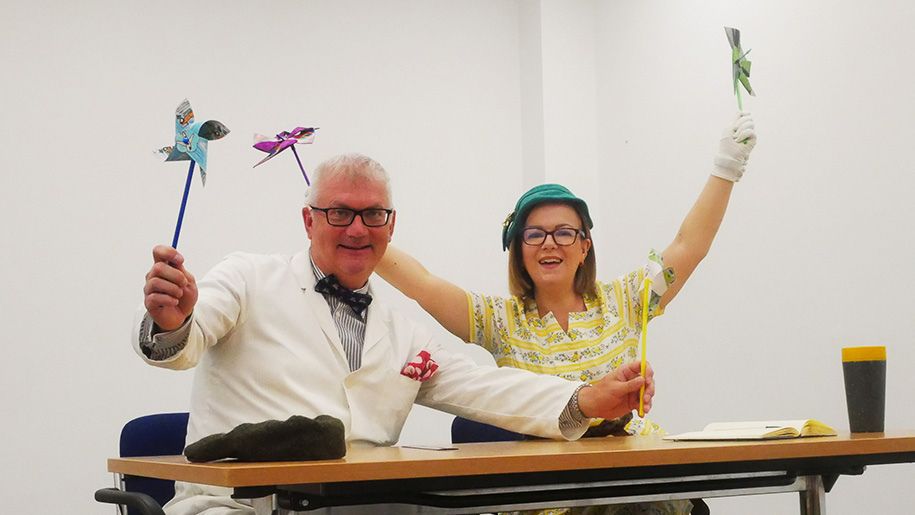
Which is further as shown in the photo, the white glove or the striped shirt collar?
the white glove

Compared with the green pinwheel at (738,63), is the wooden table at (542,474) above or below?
below

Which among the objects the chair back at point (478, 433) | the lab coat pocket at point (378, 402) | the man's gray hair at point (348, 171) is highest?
the man's gray hair at point (348, 171)

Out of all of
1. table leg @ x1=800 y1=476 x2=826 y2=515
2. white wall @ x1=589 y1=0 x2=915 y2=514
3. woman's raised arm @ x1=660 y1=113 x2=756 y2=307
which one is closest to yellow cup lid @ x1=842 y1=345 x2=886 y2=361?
table leg @ x1=800 y1=476 x2=826 y2=515

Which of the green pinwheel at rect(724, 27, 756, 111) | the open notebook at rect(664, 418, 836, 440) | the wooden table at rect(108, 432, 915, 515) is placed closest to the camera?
the wooden table at rect(108, 432, 915, 515)

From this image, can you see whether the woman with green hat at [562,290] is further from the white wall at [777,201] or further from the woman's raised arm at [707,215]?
the white wall at [777,201]

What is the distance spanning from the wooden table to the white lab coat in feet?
1.00

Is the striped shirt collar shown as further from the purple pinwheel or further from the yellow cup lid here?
the yellow cup lid

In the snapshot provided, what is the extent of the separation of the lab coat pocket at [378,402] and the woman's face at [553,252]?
23.9 inches

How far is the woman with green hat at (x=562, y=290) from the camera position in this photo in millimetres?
2746

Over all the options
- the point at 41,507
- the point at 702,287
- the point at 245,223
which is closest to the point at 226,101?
the point at 245,223

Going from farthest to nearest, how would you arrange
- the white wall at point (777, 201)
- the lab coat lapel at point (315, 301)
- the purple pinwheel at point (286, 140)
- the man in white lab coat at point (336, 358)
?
the white wall at point (777, 201) → the purple pinwheel at point (286, 140) → the lab coat lapel at point (315, 301) → the man in white lab coat at point (336, 358)

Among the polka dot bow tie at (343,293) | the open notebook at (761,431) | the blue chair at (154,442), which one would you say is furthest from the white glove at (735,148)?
the blue chair at (154,442)

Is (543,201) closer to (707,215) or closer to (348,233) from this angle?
(707,215)

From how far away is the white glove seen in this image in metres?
2.80
